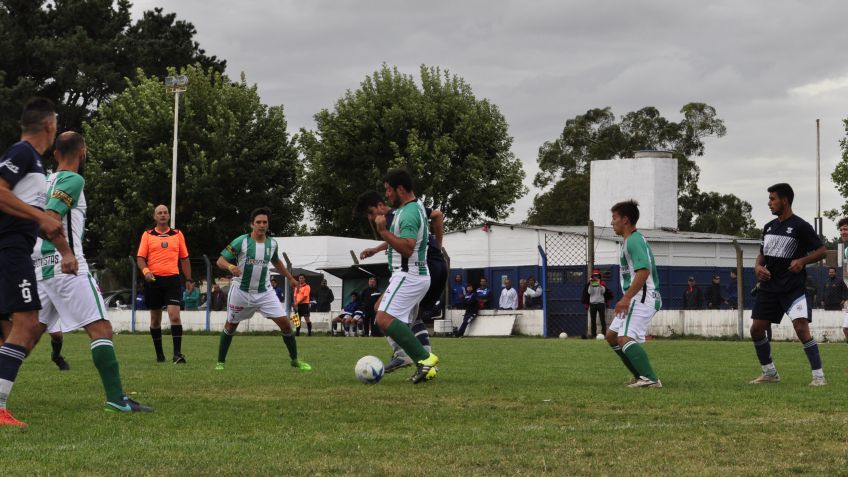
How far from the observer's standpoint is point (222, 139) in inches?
2005

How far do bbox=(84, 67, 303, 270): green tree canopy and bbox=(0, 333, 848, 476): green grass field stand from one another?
37.2 meters

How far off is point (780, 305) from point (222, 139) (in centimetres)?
4093

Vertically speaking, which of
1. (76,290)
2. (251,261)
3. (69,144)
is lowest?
(76,290)

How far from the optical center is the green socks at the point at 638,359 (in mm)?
11531

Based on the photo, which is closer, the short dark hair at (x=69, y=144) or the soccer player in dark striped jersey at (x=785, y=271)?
the short dark hair at (x=69, y=144)

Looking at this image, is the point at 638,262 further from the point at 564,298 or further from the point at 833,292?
the point at 564,298

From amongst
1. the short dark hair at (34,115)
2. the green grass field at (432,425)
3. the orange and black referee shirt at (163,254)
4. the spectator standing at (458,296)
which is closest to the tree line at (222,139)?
the spectator standing at (458,296)

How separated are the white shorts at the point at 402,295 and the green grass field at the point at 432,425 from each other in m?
0.75

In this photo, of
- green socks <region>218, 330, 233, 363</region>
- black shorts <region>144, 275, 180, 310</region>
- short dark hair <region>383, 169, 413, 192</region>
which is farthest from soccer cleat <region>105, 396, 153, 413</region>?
black shorts <region>144, 275, 180, 310</region>

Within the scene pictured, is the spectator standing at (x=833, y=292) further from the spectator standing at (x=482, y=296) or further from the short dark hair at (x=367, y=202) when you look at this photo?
the short dark hair at (x=367, y=202)

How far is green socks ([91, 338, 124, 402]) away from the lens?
8.76 metres

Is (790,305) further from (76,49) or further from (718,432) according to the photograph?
(76,49)

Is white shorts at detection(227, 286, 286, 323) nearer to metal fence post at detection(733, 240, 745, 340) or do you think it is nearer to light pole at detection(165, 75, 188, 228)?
metal fence post at detection(733, 240, 745, 340)

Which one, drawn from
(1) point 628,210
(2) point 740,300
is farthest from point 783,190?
(2) point 740,300
